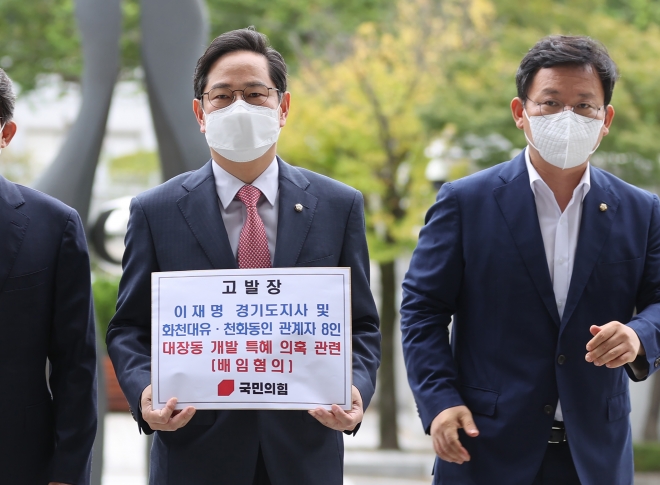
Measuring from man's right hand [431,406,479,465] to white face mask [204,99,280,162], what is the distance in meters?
1.10

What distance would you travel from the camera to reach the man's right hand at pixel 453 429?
127 inches

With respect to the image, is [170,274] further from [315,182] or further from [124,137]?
[124,137]

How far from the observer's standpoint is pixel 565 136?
3301mm

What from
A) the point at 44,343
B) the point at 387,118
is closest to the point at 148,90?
the point at 44,343

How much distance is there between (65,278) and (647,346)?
1.92 m

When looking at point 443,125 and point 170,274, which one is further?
point 443,125

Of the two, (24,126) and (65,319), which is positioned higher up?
(24,126)

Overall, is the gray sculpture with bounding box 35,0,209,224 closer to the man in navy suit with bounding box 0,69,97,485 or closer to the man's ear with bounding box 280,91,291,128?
the man's ear with bounding box 280,91,291,128

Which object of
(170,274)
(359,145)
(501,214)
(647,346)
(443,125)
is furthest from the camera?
(359,145)

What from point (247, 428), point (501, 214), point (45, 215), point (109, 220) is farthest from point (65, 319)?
point (109, 220)

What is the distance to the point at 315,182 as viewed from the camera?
10.6ft

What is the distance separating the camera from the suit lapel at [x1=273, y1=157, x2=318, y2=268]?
302 centimetres

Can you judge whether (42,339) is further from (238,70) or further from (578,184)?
(578,184)

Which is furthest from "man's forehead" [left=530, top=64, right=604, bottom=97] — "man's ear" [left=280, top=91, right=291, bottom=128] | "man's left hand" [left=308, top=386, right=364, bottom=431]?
"man's left hand" [left=308, top=386, right=364, bottom=431]
